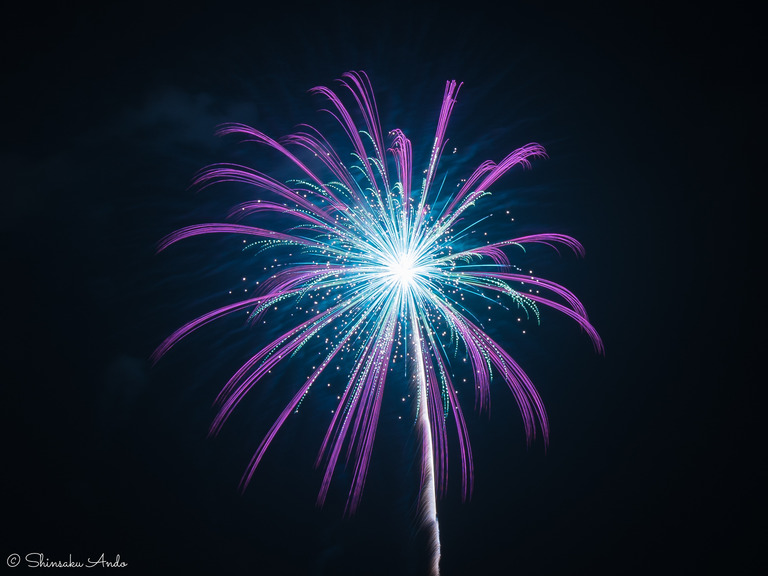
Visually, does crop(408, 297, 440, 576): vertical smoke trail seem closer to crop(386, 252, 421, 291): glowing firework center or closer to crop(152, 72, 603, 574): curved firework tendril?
crop(152, 72, 603, 574): curved firework tendril

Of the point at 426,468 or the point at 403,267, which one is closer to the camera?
the point at 403,267

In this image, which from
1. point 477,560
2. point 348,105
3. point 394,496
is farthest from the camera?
point 477,560

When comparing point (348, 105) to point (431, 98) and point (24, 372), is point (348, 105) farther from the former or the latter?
point (24, 372)

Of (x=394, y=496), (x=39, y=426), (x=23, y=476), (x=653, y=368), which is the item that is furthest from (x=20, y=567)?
(x=653, y=368)

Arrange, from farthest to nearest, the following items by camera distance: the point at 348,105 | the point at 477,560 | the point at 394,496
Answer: the point at 477,560, the point at 394,496, the point at 348,105

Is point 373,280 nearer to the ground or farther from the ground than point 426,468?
farther from the ground

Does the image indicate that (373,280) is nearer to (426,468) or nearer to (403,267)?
(403,267)

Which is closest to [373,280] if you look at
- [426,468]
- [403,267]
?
[403,267]
